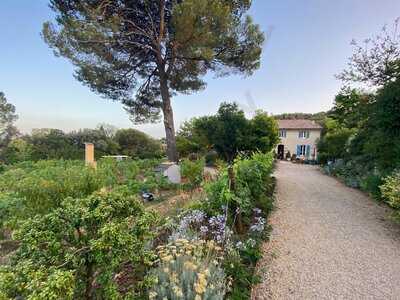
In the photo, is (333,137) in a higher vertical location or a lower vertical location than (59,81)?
lower

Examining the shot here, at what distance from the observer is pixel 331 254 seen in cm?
306

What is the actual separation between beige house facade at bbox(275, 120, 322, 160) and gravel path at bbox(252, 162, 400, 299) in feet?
67.8

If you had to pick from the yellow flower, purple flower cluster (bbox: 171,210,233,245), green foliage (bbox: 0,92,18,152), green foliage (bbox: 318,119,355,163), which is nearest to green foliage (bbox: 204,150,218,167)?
green foliage (bbox: 318,119,355,163)

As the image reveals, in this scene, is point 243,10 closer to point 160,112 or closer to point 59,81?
point 160,112

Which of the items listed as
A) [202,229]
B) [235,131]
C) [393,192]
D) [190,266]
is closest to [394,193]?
[393,192]

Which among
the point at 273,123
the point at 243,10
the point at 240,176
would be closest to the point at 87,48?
the point at 243,10

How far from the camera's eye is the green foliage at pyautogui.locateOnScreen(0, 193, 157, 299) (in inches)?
42.1

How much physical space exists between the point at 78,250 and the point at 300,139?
2644 cm

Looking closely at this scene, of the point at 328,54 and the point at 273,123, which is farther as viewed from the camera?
the point at 273,123

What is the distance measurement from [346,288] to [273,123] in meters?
14.2

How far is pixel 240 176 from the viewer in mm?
4309

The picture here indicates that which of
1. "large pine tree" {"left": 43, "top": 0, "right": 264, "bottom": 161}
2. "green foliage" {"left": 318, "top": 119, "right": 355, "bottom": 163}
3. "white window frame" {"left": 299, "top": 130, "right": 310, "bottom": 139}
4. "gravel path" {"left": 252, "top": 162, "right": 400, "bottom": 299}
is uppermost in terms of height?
"large pine tree" {"left": 43, "top": 0, "right": 264, "bottom": 161}

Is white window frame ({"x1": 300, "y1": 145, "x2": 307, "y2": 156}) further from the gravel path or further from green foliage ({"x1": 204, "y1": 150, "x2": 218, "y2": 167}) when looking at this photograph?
the gravel path

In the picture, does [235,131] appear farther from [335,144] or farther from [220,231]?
[220,231]
